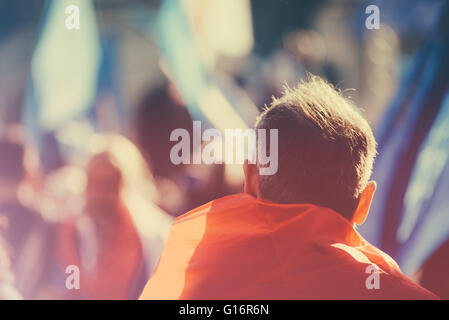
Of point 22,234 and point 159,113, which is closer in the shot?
point 22,234

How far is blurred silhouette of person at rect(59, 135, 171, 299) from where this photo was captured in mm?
1468

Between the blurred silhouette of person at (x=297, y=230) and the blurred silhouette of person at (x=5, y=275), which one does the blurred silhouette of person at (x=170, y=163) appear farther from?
the blurred silhouette of person at (x=297, y=230)

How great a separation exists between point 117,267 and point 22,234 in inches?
19.5

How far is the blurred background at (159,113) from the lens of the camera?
1.47m

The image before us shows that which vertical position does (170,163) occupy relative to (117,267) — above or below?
above

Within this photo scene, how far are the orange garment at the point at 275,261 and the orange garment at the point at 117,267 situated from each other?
770 mm

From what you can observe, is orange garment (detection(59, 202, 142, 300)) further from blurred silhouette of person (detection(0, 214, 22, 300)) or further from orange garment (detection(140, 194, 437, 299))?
orange garment (detection(140, 194, 437, 299))

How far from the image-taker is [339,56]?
275cm

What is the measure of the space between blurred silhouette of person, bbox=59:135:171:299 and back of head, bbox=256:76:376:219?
0.88m

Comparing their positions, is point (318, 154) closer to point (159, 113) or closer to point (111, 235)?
point (111, 235)

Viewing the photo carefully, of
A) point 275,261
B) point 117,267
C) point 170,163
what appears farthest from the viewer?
point 170,163

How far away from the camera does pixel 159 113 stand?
2.32 meters

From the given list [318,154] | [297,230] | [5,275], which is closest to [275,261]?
[297,230]

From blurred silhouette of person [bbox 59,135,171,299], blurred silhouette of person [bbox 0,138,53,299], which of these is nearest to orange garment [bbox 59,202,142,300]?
blurred silhouette of person [bbox 59,135,171,299]
